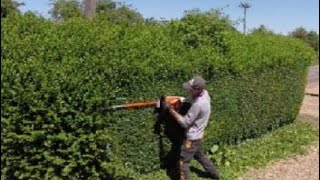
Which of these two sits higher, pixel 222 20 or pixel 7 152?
pixel 222 20

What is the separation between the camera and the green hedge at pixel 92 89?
515 cm

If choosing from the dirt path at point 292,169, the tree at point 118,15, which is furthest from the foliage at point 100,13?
the dirt path at point 292,169

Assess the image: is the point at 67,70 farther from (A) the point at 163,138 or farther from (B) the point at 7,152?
(A) the point at 163,138

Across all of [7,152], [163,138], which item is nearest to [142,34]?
[163,138]

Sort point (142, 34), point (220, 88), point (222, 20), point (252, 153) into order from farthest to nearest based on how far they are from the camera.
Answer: point (222, 20)
point (252, 153)
point (220, 88)
point (142, 34)

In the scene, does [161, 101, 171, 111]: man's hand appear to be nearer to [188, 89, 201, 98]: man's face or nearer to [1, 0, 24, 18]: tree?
[188, 89, 201, 98]: man's face

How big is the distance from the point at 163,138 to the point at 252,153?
2.31 meters

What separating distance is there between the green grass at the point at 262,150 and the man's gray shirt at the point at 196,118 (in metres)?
0.77

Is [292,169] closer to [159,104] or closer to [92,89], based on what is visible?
[159,104]

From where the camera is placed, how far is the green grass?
7.68m

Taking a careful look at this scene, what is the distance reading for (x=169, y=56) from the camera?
6781 millimetres

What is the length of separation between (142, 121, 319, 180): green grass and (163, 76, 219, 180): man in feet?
1.64

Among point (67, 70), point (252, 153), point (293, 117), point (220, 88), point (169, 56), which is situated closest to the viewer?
point (67, 70)

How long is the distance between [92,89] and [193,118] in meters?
1.46
